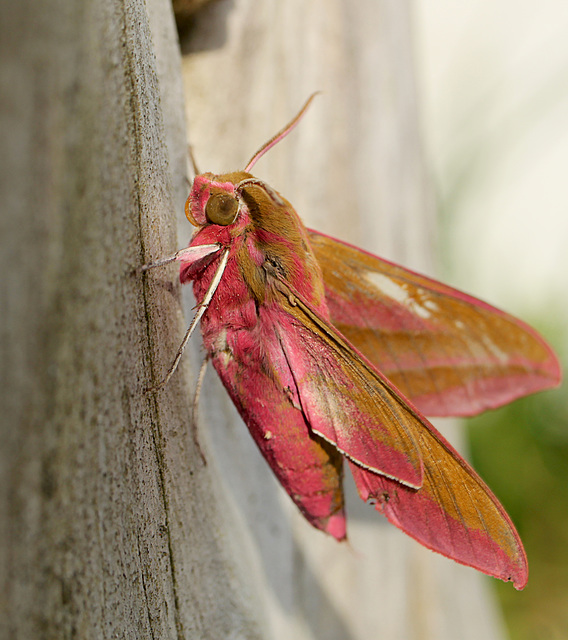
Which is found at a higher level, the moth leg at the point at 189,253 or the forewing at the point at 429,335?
the moth leg at the point at 189,253

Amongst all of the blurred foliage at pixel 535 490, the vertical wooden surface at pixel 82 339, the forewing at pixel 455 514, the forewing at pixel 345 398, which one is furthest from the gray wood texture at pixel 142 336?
the blurred foliage at pixel 535 490

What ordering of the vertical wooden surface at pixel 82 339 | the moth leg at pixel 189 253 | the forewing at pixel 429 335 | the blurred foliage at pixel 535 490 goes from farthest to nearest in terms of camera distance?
the blurred foliage at pixel 535 490
the forewing at pixel 429 335
the moth leg at pixel 189 253
the vertical wooden surface at pixel 82 339

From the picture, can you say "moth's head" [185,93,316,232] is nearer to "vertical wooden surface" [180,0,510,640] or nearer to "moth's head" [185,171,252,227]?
"moth's head" [185,171,252,227]

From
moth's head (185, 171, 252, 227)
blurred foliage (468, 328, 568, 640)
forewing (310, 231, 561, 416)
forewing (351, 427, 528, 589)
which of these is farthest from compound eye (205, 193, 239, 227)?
blurred foliage (468, 328, 568, 640)

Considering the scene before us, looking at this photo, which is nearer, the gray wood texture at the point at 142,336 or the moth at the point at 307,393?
the gray wood texture at the point at 142,336

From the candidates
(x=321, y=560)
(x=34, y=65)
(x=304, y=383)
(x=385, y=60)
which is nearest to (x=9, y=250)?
(x=34, y=65)

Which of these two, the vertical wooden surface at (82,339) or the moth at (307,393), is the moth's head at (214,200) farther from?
the vertical wooden surface at (82,339)

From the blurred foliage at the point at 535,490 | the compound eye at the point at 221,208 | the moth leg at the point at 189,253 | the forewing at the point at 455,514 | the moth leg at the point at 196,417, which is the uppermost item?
the compound eye at the point at 221,208

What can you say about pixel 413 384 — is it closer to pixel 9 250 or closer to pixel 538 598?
pixel 9 250

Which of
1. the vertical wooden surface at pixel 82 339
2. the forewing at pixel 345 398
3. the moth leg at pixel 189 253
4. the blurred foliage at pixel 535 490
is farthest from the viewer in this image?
the blurred foliage at pixel 535 490
